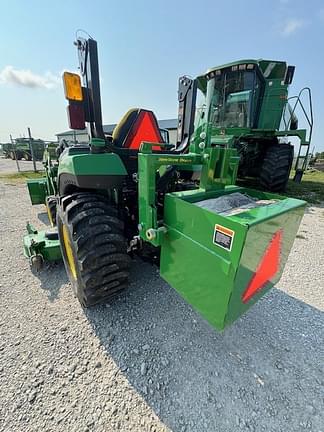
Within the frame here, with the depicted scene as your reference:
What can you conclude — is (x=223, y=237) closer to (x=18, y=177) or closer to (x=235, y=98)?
(x=235, y=98)

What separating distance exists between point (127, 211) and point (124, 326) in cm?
103

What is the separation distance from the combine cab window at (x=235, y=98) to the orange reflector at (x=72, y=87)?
4.46 metres

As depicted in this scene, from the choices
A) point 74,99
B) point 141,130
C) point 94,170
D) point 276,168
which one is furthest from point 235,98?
point 94,170

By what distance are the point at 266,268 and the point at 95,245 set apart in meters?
1.22

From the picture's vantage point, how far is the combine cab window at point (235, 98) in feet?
18.2

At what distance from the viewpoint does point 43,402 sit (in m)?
1.30

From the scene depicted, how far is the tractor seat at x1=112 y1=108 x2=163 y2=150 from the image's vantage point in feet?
6.59

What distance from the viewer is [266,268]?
1.46m

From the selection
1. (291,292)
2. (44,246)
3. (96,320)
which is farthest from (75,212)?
(291,292)

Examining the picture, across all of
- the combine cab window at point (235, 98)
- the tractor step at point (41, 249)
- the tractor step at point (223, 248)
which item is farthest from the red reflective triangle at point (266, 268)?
Answer: the combine cab window at point (235, 98)

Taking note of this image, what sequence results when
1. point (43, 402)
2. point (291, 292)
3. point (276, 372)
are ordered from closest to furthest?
point (43, 402) < point (276, 372) < point (291, 292)

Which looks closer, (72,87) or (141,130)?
(72,87)

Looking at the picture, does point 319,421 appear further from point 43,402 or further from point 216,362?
point 43,402

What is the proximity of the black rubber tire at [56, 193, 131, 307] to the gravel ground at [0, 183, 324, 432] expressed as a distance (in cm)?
39
